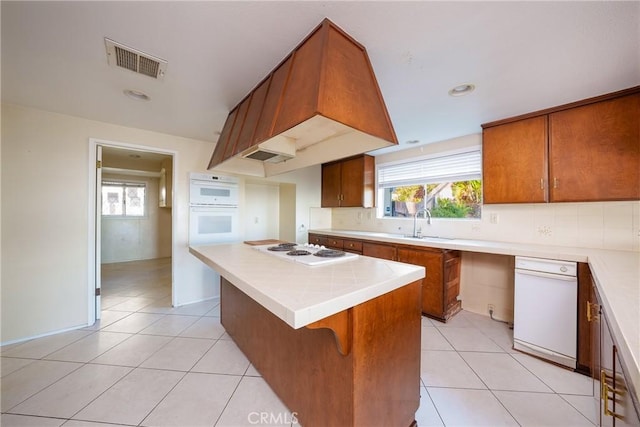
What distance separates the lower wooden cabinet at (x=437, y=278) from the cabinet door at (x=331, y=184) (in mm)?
1632

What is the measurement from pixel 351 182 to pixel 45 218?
366cm

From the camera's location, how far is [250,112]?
173 centimetres

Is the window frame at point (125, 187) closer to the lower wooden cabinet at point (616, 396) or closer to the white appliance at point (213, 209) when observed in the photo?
the white appliance at point (213, 209)

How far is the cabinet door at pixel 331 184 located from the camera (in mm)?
4020

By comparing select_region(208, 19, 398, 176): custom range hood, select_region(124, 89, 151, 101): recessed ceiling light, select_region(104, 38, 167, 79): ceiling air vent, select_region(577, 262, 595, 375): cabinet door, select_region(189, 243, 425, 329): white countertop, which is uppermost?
select_region(124, 89, 151, 101): recessed ceiling light

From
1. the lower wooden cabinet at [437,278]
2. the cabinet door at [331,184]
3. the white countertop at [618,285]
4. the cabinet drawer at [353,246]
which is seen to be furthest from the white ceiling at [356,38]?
the cabinet door at [331,184]

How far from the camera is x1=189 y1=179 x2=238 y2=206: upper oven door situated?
10.1ft

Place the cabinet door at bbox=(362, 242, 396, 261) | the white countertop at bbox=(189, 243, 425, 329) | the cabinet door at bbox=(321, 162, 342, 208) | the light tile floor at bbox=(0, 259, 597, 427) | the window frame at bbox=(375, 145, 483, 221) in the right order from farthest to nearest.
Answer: the cabinet door at bbox=(321, 162, 342, 208) → the cabinet door at bbox=(362, 242, 396, 261) → the window frame at bbox=(375, 145, 483, 221) → the light tile floor at bbox=(0, 259, 597, 427) → the white countertop at bbox=(189, 243, 425, 329)

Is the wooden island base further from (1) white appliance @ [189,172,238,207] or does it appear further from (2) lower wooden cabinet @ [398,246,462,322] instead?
(1) white appliance @ [189,172,238,207]

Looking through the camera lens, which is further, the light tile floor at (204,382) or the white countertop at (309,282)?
the light tile floor at (204,382)

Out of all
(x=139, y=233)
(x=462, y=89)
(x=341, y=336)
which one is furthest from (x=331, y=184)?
(x=139, y=233)

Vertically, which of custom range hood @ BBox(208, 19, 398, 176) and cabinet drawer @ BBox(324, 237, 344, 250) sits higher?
custom range hood @ BBox(208, 19, 398, 176)

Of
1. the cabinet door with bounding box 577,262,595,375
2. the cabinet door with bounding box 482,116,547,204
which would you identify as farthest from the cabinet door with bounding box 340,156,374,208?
the cabinet door with bounding box 577,262,595,375

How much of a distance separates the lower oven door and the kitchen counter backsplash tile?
8.90ft
